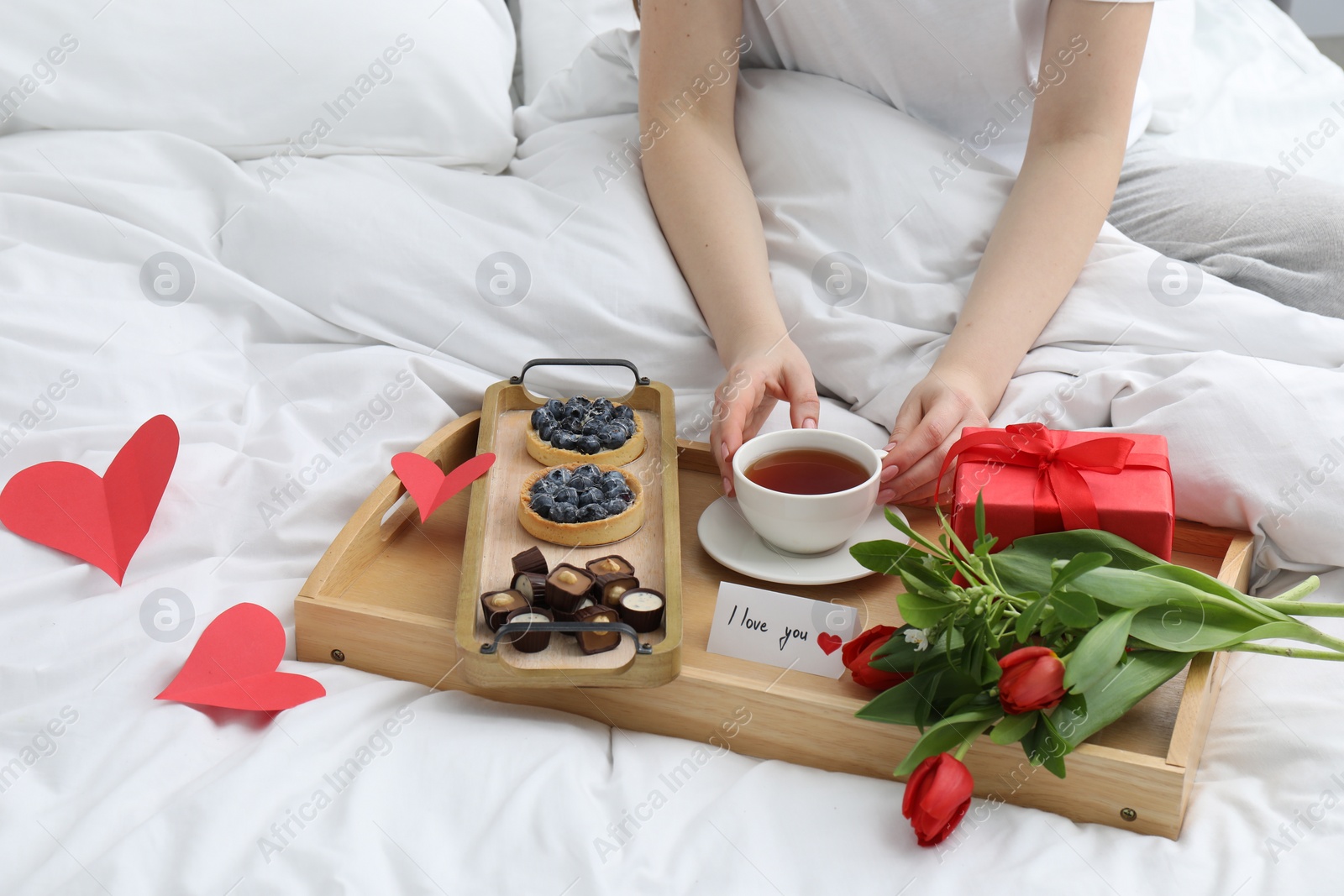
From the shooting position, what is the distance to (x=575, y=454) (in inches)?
35.4

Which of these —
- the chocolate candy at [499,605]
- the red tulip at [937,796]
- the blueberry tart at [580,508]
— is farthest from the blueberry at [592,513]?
the red tulip at [937,796]

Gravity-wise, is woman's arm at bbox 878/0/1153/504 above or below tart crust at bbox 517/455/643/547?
above

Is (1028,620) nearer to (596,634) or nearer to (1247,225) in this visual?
(596,634)

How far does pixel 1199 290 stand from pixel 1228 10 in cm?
128

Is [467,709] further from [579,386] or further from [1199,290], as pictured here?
[1199,290]

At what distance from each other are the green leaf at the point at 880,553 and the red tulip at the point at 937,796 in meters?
0.14

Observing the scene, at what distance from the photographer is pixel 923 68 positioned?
3.78 feet

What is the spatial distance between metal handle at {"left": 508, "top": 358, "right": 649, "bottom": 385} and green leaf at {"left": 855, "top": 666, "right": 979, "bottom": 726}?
445mm

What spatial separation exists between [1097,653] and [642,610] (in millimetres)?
287

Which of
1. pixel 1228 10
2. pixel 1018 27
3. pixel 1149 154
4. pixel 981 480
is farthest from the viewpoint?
pixel 1228 10

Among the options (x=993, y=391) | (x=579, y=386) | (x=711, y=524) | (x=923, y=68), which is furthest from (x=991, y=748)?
(x=923, y=68)

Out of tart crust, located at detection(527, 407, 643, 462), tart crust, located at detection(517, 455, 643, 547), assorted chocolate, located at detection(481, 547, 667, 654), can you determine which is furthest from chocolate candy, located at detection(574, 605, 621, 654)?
tart crust, located at detection(527, 407, 643, 462)

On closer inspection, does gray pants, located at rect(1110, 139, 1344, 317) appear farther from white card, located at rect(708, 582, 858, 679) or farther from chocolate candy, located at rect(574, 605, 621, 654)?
chocolate candy, located at rect(574, 605, 621, 654)

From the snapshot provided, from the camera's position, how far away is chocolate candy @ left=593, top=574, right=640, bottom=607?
0.72 metres
